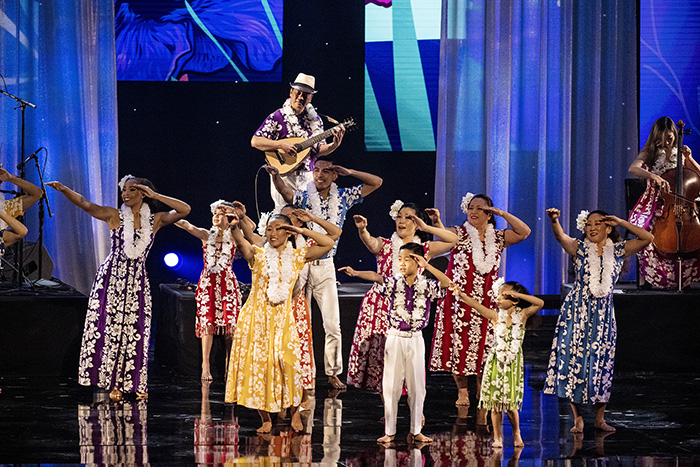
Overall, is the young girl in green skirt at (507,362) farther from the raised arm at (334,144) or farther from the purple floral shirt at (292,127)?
the purple floral shirt at (292,127)

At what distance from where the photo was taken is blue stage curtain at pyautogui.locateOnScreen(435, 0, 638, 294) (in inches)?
349

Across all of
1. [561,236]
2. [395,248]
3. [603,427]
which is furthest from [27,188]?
[603,427]

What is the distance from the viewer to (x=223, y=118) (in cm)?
883

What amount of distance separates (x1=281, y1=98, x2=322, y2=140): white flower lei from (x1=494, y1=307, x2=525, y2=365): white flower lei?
2272 mm

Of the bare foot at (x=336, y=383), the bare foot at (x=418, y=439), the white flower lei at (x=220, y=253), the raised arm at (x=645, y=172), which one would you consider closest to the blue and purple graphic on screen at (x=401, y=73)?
the raised arm at (x=645, y=172)

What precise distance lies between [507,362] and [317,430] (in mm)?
1106

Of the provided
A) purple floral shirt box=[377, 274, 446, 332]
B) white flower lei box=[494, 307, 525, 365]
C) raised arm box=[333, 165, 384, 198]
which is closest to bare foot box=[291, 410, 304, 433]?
purple floral shirt box=[377, 274, 446, 332]

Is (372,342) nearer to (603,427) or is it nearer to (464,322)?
(464,322)

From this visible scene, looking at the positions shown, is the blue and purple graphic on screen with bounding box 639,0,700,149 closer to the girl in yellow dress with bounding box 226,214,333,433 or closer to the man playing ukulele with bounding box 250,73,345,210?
the man playing ukulele with bounding box 250,73,345,210

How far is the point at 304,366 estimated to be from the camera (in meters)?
5.74

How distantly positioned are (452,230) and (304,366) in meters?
1.27

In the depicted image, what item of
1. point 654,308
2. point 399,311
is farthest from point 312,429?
point 654,308

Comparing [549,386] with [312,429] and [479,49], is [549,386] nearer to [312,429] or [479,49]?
[312,429]

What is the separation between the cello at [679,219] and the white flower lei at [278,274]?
3.39 meters
